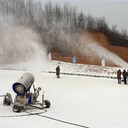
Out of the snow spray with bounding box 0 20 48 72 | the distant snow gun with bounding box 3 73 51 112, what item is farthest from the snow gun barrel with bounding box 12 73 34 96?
the snow spray with bounding box 0 20 48 72

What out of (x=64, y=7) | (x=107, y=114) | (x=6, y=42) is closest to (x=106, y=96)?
(x=107, y=114)

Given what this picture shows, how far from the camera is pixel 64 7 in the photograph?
81750 mm

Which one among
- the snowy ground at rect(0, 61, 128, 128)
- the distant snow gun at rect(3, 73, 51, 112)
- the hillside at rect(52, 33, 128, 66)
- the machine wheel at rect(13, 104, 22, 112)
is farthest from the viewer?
the hillside at rect(52, 33, 128, 66)

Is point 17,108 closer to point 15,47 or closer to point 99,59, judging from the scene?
point 15,47

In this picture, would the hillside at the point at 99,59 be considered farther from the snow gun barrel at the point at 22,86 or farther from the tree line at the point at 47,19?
the snow gun barrel at the point at 22,86

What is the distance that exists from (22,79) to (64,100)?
11.4ft

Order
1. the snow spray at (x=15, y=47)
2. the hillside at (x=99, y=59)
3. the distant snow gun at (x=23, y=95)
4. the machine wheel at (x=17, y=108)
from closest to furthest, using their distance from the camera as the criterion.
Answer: the machine wheel at (x=17, y=108), the distant snow gun at (x=23, y=95), the snow spray at (x=15, y=47), the hillside at (x=99, y=59)

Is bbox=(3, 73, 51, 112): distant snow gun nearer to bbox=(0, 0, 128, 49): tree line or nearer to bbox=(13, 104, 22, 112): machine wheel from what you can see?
bbox=(13, 104, 22, 112): machine wheel

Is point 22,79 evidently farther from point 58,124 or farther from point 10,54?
point 10,54

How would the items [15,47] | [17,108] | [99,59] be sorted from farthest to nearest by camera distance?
[99,59], [15,47], [17,108]

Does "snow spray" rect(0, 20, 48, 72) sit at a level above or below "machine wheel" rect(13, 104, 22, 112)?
above

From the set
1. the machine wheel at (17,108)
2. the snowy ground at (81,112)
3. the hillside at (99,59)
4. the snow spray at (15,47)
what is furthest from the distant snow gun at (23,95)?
the hillside at (99,59)

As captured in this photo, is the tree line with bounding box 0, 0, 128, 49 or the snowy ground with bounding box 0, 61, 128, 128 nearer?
the snowy ground with bounding box 0, 61, 128, 128

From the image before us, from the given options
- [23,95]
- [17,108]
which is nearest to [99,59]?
[23,95]
